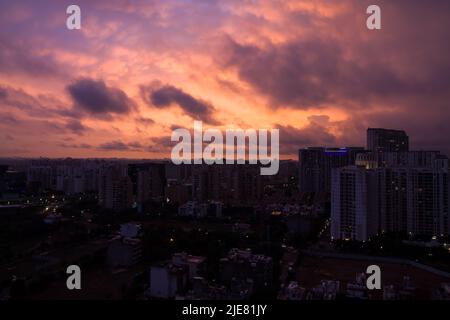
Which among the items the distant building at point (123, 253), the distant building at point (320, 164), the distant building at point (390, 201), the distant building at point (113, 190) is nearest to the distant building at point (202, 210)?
the distant building at point (113, 190)

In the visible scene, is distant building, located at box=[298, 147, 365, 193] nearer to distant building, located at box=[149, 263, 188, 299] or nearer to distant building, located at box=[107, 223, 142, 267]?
distant building, located at box=[107, 223, 142, 267]

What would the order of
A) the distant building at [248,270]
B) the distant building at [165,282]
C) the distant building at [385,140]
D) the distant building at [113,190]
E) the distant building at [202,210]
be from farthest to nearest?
1. the distant building at [385,140]
2. the distant building at [113,190]
3. the distant building at [202,210]
4. the distant building at [248,270]
5. the distant building at [165,282]

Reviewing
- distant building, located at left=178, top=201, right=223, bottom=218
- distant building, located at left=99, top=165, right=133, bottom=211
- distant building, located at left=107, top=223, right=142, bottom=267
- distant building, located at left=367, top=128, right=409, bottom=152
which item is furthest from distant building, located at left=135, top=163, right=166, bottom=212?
distant building, located at left=367, top=128, right=409, bottom=152

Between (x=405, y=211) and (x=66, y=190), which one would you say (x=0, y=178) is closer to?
(x=66, y=190)

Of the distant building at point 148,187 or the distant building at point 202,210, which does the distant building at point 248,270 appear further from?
the distant building at point 148,187

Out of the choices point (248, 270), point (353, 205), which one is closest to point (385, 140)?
point (353, 205)

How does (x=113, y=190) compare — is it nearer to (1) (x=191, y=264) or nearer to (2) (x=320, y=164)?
(1) (x=191, y=264)

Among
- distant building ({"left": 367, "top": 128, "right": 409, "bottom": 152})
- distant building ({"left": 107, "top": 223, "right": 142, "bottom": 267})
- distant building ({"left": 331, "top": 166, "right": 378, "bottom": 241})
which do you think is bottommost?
distant building ({"left": 107, "top": 223, "right": 142, "bottom": 267})
